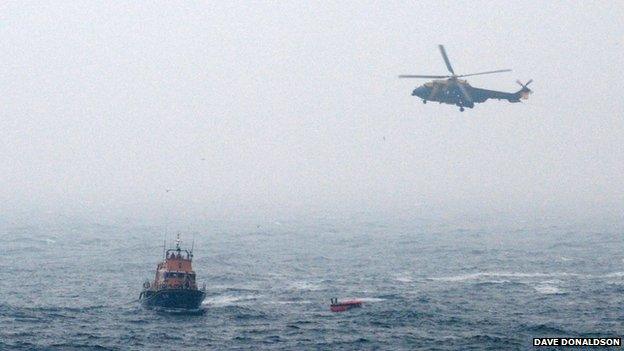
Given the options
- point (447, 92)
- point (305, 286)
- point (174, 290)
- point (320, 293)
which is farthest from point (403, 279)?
point (447, 92)

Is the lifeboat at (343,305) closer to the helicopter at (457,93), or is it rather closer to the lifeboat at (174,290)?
the lifeboat at (174,290)

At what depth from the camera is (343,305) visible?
244 feet

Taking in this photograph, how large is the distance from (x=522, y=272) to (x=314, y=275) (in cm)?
2783

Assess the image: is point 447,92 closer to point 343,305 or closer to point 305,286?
point 343,305

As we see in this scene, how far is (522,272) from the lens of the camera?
100m

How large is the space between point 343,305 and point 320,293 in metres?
11.2

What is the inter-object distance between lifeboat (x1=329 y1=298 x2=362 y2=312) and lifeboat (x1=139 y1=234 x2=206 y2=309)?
42.8 feet

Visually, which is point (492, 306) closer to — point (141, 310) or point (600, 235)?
point (141, 310)

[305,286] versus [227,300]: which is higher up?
[305,286]

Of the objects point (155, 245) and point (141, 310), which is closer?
point (141, 310)

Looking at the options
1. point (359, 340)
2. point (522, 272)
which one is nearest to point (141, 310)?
point (359, 340)

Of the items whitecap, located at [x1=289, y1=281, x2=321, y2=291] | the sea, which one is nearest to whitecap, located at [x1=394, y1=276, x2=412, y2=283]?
the sea

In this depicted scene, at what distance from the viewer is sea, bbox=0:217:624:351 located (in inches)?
2507

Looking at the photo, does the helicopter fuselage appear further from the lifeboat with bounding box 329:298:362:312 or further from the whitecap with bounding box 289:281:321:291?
the whitecap with bounding box 289:281:321:291
